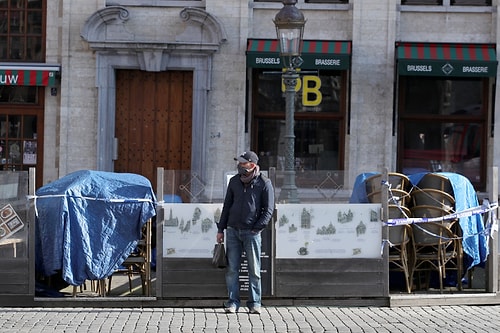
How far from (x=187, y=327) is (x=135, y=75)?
9.89m

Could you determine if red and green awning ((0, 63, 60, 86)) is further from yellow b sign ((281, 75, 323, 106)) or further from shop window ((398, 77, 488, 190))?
shop window ((398, 77, 488, 190))

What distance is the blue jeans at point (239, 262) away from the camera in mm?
10641

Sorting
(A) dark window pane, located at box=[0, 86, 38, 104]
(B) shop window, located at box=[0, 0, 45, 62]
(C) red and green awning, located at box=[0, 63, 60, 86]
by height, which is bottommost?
(A) dark window pane, located at box=[0, 86, 38, 104]

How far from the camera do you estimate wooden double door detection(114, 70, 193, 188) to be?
19.0m

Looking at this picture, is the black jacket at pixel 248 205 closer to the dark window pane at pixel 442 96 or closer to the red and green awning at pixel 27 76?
the red and green awning at pixel 27 76

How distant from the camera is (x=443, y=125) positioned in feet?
63.8

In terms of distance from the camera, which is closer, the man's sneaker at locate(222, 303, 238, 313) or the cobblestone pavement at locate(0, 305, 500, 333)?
the cobblestone pavement at locate(0, 305, 500, 333)

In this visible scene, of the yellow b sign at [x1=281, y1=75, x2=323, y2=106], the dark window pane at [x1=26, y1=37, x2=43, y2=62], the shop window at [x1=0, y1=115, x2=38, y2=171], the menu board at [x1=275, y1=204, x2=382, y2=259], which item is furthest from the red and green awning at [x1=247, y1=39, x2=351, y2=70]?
the menu board at [x1=275, y1=204, x2=382, y2=259]

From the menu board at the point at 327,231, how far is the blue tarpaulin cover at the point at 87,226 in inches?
61.0

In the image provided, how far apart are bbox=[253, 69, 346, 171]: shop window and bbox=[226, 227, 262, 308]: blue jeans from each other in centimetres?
856

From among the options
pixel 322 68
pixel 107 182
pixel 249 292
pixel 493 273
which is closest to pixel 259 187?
pixel 249 292

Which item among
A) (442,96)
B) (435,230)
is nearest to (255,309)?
(435,230)

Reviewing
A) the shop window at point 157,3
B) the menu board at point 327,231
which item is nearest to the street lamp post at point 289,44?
the menu board at point 327,231

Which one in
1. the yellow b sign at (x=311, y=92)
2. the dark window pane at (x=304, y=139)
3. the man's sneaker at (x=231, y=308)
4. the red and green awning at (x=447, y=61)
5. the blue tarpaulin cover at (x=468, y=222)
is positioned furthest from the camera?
the dark window pane at (x=304, y=139)
